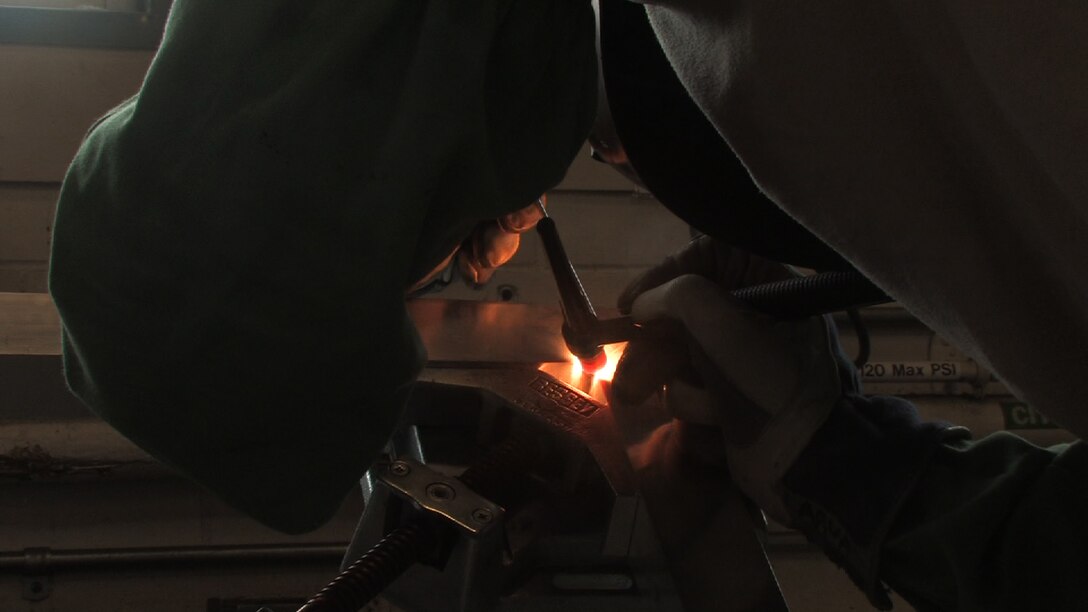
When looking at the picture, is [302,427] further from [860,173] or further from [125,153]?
Result: [860,173]

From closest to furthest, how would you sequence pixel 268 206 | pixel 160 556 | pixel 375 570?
pixel 268 206, pixel 375 570, pixel 160 556

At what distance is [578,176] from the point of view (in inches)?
64.6

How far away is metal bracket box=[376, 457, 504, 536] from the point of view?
72 cm

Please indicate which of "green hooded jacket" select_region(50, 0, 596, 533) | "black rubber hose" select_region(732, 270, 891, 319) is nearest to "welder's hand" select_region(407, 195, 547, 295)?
"black rubber hose" select_region(732, 270, 891, 319)

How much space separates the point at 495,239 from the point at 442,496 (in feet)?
1.27

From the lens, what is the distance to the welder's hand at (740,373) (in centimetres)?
91

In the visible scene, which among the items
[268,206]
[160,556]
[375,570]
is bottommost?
[160,556]

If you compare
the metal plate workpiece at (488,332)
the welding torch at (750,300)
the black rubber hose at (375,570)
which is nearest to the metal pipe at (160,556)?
the metal plate workpiece at (488,332)

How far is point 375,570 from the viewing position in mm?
687

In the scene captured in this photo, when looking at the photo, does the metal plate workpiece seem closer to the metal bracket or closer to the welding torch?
the welding torch

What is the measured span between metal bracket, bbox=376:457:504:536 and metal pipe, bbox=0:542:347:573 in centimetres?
60

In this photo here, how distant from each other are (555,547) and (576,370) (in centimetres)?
25

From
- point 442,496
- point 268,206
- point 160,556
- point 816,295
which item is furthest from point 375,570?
point 160,556

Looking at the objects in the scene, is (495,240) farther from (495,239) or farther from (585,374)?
(585,374)
